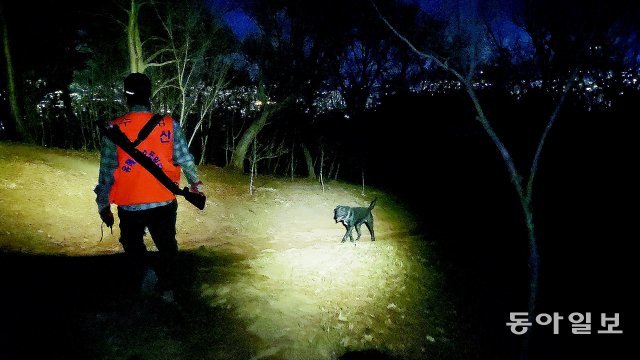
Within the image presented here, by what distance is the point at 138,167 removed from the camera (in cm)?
349

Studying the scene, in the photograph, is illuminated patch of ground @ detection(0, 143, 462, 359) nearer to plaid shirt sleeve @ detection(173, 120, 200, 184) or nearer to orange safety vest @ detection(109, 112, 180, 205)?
orange safety vest @ detection(109, 112, 180, 205)

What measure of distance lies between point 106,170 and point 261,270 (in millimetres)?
3434

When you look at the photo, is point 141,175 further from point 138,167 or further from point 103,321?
point 103,321

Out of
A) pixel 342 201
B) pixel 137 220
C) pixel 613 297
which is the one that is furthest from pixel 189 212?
pixel 613 297

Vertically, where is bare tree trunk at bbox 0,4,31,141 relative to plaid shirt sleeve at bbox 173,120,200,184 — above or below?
above

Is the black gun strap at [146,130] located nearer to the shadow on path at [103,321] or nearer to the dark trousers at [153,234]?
the dark trousers at [153,234]

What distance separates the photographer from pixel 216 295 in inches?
197

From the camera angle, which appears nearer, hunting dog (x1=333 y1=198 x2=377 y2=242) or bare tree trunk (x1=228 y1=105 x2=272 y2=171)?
hunting dog (x1=333 y1=198 x2=377 y2=242)

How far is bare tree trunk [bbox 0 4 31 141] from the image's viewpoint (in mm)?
14586

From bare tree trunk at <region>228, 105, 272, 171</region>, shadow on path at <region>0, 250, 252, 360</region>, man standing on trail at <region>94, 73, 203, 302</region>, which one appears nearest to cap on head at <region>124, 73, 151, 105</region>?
man standing on trail at <region>94, 73, 203, 302</region>

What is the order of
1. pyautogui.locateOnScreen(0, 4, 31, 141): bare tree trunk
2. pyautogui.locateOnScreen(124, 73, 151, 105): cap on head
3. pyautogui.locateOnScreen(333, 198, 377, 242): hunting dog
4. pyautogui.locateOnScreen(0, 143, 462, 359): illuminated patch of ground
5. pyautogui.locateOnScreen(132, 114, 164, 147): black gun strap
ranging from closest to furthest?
pyautogui.locateOnScreen(132, 114, 164, 147): black gun strap < pyautogui.locateOnScreen(124, 73, 151, 105): cap on head < pyautogui.locateOnScreen(0, 143, 462, 359): illuminated patch of ground < pyautogui.locateOnScreen(333, 198, 377, 242): hunting dog < pyautogui.locateOnScreen(0, 4, 31, 141): bare tree trunk

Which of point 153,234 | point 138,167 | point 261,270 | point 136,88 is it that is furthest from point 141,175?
point 261,270

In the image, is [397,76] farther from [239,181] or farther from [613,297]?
[613,297]

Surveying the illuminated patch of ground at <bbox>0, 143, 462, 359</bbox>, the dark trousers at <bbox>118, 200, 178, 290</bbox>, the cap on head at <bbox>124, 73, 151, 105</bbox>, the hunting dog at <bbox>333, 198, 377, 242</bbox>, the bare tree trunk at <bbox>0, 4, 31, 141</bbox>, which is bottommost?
the illuminated patch of ground at <bbox>0, 143, 462, 359</bbox>
